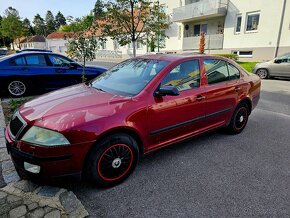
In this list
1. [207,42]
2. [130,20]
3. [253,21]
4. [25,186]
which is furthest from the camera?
[207,42]

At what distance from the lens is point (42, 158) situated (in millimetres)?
2389

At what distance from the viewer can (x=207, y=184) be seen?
2934mm

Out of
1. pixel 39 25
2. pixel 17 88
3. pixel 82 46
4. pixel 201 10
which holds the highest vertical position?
pixel 39 25

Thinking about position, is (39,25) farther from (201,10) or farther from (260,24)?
(260,24)

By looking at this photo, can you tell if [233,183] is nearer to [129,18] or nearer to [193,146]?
[193,146]

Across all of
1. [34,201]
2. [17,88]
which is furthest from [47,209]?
[17,88]

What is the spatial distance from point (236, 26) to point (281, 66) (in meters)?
9.29

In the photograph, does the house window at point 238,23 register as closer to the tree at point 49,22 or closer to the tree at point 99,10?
the tree at point 99,10

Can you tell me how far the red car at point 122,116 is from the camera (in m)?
2.45

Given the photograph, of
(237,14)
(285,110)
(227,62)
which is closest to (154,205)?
(227,62)

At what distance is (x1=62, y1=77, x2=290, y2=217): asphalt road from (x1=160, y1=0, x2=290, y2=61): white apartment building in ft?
49.1

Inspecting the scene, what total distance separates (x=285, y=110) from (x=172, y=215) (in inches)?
212

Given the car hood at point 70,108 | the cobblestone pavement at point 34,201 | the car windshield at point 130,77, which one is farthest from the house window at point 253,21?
the cobblestone pavement at point 34,201

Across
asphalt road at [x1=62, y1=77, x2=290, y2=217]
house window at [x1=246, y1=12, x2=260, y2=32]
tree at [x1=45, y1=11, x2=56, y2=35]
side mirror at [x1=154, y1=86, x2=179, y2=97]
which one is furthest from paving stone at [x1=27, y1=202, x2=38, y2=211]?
tree at [x1=45, y1=11, x2=56, y2=35]
